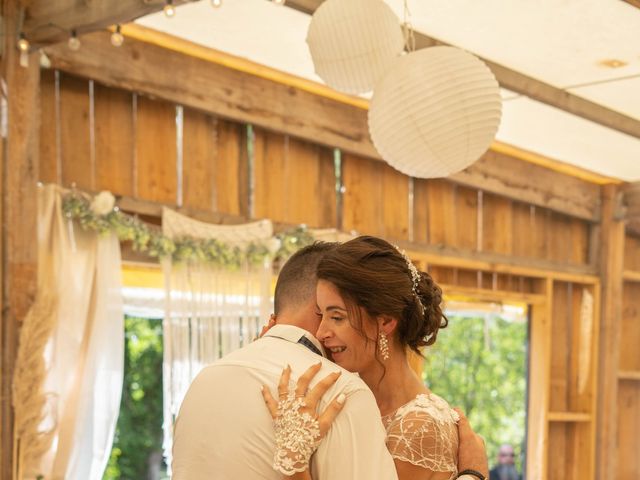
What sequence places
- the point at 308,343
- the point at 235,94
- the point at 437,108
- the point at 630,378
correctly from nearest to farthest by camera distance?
1. the point at 308,343
2. the point at 437,108
3. the point at 235,94
4. the point at 630,378

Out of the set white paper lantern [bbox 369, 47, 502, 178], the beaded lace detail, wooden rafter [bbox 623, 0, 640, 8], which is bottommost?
the beaded lace detail

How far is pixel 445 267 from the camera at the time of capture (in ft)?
22.9

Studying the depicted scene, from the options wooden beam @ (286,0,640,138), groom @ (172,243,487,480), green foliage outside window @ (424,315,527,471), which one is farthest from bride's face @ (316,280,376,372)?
green foliage outside window @ (424,315,527,471)

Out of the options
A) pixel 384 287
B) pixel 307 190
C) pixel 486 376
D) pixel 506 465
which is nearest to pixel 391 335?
pixel 384 287

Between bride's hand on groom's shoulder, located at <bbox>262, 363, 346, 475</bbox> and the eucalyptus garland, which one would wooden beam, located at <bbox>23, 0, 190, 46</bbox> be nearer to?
the eucalyptus garland

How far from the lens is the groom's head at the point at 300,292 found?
220 cm

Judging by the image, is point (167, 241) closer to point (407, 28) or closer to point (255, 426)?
point (407, 28)

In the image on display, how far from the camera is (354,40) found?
11.3 feet

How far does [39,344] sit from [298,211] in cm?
212

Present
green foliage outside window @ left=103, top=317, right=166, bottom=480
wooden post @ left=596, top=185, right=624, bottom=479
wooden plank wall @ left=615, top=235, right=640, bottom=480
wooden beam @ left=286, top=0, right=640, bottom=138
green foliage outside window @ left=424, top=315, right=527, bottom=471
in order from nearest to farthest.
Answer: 1. wooden beam @ left=286, top=0, right=640, bottom=138
2. wooden post @ left=596, top=185, right=624, bottom=479
3. wooden plank wall @ left=615, top=235, right=640, bottom=480
4. green foliage outside window @ left=103, top=317, right=166, bottom=480
5. green foliage outside window @ left=424, top=315, right=527, bottom=471

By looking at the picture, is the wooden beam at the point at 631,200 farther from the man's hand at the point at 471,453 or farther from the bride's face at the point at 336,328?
the bride's face at the point at 336,328

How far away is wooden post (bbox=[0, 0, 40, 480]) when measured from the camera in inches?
172

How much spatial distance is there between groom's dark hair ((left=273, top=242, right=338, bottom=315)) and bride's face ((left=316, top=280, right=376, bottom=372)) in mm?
46

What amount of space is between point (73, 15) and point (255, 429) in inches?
114
